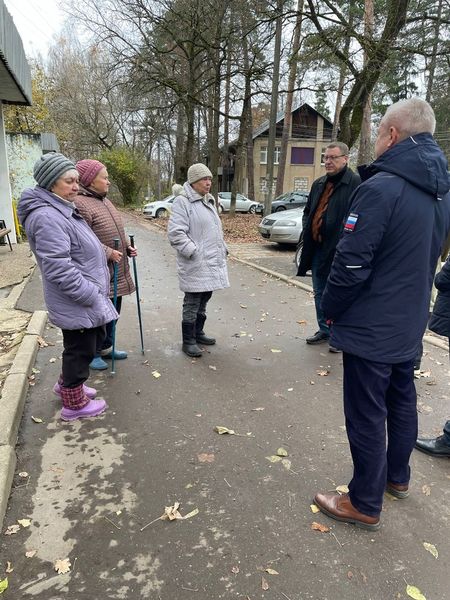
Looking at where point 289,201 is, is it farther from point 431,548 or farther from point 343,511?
point 431,548

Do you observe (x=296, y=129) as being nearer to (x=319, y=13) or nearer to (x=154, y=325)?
(x=319, y=13)

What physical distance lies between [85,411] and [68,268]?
1224 millimetres

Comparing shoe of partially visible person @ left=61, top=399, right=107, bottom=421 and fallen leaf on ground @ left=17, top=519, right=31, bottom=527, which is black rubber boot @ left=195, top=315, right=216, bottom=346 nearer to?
shoe of partially visible person @ left=61, top=399, right=107, bottom=421

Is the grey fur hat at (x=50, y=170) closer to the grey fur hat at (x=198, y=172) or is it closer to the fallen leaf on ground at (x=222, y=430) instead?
the grey fur hat at (x=198, y=172)

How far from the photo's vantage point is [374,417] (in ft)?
7.48

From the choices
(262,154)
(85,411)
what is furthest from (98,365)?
(262,154)

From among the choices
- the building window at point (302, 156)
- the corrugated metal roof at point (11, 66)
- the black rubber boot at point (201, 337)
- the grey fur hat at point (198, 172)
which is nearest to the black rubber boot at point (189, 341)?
the black rubber boot at point (201, 337)

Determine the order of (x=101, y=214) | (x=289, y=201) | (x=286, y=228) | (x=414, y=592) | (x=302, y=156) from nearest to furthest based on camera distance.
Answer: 1. (x=414, y=592)
2. (x=101, y=214)
3. (x=286, y=228)
4. (x=289, y=201)
5. (x=302, y=156)

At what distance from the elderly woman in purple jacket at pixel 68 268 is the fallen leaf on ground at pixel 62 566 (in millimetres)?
1398

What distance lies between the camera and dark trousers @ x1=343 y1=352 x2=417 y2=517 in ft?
7.42

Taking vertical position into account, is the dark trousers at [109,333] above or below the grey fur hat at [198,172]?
below

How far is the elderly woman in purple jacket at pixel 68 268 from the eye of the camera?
9.68ft

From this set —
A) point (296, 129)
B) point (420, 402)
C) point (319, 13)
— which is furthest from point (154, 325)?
point (296, 129)

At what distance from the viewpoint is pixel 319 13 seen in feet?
39.8
